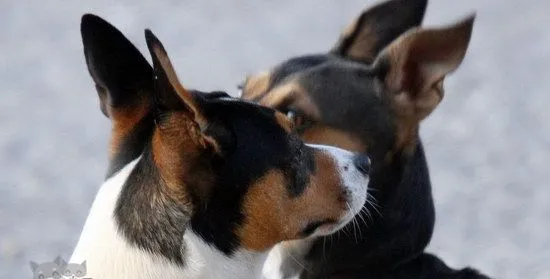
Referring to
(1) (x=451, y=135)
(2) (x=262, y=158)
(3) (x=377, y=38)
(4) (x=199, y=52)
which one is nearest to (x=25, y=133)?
(4) (x=199, y=52)

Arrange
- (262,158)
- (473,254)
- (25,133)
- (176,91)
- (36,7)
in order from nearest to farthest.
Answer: (176,91)
(262,158)
(473,254)
(25,133)
(36,7)

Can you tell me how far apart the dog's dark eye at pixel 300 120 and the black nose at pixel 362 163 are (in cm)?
34

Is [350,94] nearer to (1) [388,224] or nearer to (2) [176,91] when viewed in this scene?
(1) [388,224]

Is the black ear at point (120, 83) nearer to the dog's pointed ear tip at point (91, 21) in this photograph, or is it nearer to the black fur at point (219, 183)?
the dog's pointed ear tip at point (91, 21)

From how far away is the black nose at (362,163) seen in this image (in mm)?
3297

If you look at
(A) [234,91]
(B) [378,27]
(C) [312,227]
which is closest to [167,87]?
(C) [312,227]

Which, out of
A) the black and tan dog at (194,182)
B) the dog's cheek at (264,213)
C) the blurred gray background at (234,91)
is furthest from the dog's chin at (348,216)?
the blurred gray background at (234,91)

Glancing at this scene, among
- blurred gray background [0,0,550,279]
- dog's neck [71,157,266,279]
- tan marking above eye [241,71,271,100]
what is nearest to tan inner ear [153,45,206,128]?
dog's neck [71,157,266,279]

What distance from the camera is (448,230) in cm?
619

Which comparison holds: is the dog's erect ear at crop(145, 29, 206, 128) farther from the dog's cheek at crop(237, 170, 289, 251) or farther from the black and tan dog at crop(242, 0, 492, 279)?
the black and tan dog at crop(242, 0, 492, 279)

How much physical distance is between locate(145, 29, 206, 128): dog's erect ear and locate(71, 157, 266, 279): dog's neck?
0.24 metres

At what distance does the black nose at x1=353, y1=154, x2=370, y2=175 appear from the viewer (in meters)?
3.30

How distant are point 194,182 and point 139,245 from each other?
21 cm

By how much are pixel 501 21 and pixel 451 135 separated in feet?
5.92
